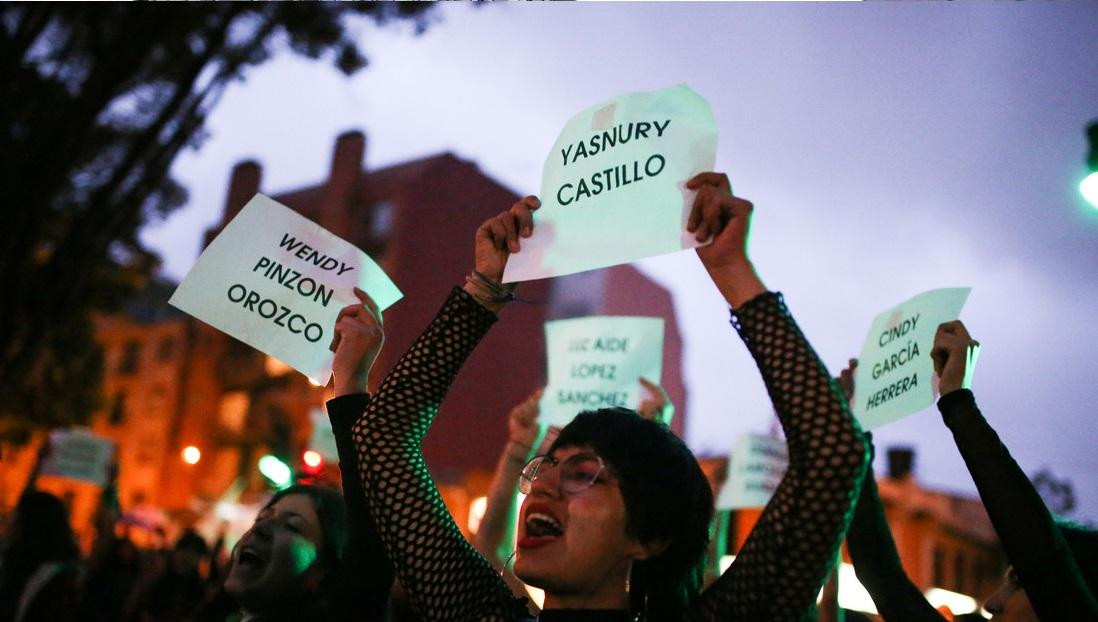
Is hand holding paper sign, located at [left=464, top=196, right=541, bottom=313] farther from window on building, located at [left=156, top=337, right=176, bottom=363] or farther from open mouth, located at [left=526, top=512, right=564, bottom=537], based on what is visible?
window on building, located at [left=156, top=337, right=176, bottom=363]

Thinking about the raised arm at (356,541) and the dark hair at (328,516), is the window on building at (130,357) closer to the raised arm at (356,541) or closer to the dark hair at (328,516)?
the dark hair at (328,516)

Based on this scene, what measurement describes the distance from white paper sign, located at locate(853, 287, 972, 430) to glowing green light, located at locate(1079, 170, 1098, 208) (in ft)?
4.05

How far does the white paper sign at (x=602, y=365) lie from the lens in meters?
4.27

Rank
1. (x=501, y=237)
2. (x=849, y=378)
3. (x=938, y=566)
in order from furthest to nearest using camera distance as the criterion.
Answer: (x=938, y=566)
(x=849, y=378)
(x=501, y=237)

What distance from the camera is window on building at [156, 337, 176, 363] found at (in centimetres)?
3553

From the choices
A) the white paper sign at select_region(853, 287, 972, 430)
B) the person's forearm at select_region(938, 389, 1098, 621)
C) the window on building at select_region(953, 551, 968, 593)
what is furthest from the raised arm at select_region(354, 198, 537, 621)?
the window on building at select_region(953, 551, 968, 593)

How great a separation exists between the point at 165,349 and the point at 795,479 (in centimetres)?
3782

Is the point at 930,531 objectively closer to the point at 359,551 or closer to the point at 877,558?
the point at 877,558

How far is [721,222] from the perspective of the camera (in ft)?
6.07

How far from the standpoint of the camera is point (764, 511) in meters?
1.70

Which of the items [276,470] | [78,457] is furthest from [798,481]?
[78,457]

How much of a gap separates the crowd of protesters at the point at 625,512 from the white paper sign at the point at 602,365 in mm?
1628

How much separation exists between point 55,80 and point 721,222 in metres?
11.0

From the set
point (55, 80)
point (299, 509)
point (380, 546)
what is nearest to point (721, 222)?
point (380, 546)
